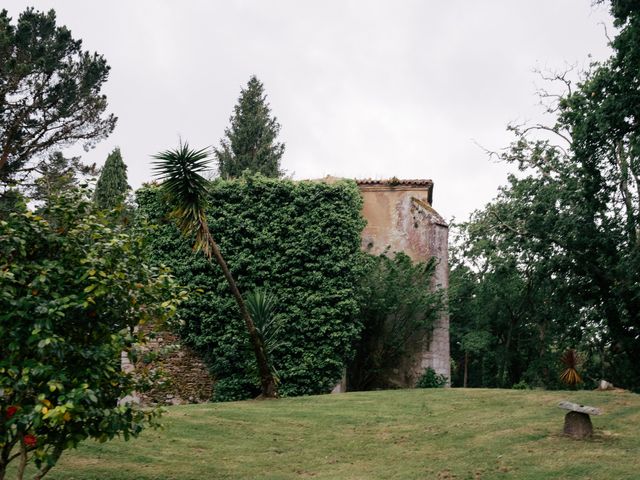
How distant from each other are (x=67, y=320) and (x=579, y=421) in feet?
29.6

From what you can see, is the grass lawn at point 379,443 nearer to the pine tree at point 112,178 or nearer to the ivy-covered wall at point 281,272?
the ivy-covered wall at point 281,272

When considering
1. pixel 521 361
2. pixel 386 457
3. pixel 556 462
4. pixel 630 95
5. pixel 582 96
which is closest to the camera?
pixel 556 462

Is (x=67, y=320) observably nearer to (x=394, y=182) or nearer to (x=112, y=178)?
(x=394, y=182)

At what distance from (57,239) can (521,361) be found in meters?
31.8

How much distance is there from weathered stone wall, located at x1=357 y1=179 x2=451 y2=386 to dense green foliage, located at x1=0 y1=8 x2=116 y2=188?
11.8 metres

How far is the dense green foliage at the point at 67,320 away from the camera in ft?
24.5

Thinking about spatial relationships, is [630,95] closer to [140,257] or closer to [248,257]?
[248,257]

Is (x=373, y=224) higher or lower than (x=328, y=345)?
higher

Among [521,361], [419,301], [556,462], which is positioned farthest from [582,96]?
[521,361]

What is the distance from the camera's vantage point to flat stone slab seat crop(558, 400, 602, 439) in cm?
1245

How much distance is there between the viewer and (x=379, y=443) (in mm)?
13305

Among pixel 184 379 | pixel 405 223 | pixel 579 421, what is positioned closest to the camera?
pixel 579 421

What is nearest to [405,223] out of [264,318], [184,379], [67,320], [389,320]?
[389,320]

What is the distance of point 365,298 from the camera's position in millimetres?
22953
